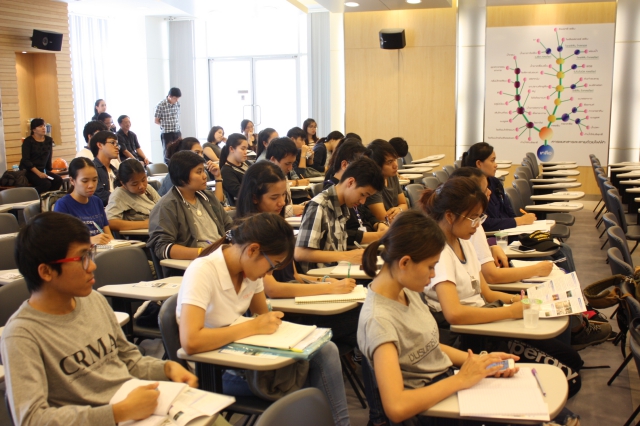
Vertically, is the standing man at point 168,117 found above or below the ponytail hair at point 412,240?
above

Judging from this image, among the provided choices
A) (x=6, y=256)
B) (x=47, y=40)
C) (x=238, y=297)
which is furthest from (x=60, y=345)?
(x=47, y=40)

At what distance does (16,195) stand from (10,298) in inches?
154

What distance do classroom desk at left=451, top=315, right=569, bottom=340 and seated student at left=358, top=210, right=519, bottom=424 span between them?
28cm

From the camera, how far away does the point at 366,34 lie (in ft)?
37.8

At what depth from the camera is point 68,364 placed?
180cm

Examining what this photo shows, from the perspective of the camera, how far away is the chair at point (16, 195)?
6039 mm

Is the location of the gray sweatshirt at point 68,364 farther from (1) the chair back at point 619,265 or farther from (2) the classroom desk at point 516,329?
(1) the chair back at point 619,265

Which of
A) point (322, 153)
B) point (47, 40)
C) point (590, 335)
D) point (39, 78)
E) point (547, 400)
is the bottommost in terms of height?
point (590, 335)

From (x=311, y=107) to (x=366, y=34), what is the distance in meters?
2.08

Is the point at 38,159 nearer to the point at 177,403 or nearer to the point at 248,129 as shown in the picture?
the point at 248,129

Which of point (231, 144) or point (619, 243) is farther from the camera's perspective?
point (231, 144)

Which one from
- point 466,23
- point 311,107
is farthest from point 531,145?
point 311,107

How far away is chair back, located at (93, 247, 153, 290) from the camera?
130 inches

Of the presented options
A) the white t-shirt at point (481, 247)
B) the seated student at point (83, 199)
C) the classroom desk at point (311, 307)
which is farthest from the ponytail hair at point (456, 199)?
the seated student at point (83, 199)
